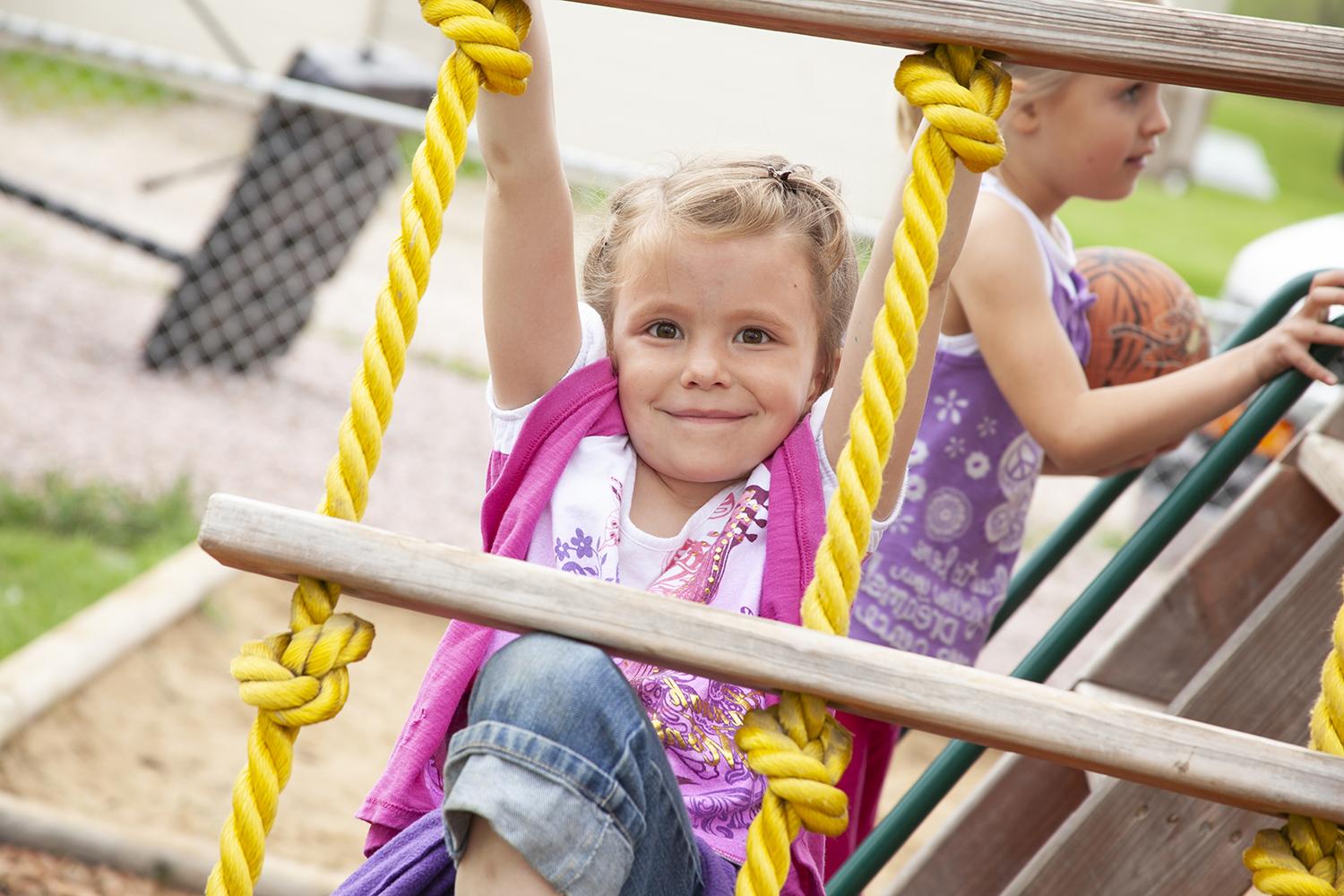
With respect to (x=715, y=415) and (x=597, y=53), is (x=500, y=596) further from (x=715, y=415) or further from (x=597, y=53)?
(x=597, y=53)

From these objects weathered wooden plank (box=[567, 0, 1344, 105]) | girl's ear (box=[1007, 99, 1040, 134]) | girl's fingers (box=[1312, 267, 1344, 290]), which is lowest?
girl's ear (box=[1007, 99, 1040, 134])

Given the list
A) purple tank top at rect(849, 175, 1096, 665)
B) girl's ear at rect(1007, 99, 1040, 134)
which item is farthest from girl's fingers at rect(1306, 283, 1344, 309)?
girl's ear at rect(1007, 99, 1040, 134)

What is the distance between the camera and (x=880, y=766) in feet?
8.39

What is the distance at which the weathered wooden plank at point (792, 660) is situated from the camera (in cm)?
117

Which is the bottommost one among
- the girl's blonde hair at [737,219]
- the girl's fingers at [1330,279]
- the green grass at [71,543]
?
the green grass at [71,543]

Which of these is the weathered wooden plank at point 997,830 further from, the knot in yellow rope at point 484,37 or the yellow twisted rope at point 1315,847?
the knot in yellow rope at point 484,37

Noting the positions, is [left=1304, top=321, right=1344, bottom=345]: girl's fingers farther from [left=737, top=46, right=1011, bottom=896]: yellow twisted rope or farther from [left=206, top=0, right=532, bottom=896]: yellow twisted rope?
[left=206, top=0, right=532, bottom=896]: yellow twisted rope

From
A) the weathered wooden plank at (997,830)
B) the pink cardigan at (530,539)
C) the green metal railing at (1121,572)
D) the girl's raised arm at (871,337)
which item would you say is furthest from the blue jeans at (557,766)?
the weathered wooden plank at (997,830)

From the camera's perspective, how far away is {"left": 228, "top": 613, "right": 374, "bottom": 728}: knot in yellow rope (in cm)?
122

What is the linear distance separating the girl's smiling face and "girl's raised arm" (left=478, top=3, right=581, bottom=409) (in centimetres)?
10

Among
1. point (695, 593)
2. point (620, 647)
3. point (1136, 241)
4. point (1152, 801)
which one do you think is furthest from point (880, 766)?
point (1136, 241)

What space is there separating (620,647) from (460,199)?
36.7 ft

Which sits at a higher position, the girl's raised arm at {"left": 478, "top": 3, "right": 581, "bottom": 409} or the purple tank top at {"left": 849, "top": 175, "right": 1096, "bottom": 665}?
the girl's raised arm at {"left": 478, "top": 3, "right": 581, "bottom": 409}

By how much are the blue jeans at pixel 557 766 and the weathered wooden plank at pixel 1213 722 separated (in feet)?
3.20
